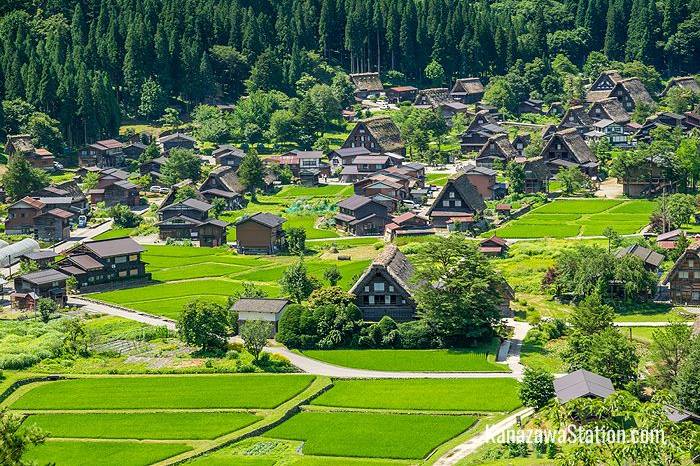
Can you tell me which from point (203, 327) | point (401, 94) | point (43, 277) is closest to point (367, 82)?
point (401, 94)

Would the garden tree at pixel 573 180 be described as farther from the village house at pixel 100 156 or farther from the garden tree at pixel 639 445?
the garden tree at pixel 639 445

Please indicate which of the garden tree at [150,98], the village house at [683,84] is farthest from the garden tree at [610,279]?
the village house at [683,84]

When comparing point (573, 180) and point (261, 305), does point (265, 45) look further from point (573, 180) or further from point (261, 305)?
point (261, 305)

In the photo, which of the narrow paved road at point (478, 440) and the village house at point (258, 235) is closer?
the narrow paved road at point (478, 440)

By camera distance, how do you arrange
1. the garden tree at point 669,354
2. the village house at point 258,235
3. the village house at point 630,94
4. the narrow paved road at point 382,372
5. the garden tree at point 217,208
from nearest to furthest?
the garden tree at point 669,354 < the narrow paved road at point 382,372 < the village house at point 258,235 < the garden tree at point 217,208 < the village house at point 630,94

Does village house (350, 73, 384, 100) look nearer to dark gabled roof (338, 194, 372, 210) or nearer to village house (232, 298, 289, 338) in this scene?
dark gabled roof (338, 194, 372, 210)
